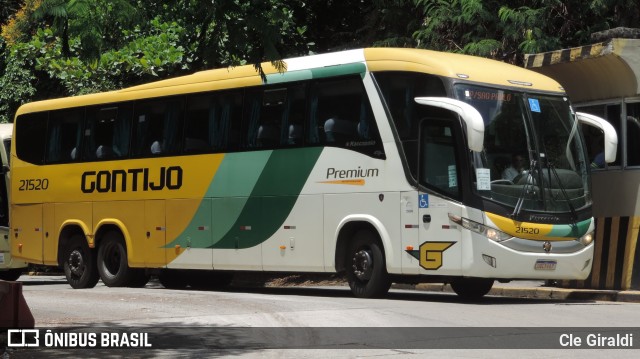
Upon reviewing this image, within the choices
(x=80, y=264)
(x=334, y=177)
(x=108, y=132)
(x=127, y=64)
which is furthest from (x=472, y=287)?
(x=127, y=64)

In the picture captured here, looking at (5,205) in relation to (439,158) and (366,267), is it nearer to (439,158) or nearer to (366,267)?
(366,267)

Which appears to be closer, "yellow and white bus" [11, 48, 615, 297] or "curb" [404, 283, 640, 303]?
"yellow and white bus" [11, 48, 615, 297]

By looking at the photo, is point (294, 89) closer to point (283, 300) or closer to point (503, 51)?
point (283, 300)

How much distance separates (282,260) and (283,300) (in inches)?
99.2

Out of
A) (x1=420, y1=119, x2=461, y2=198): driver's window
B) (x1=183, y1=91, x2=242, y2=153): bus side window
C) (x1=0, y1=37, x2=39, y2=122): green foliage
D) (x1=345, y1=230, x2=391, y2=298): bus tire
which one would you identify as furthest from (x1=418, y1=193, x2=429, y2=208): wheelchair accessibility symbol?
(x1=0, y1=37, x2=39, y2=122): green foliage

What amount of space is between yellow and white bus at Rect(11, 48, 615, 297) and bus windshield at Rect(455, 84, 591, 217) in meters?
0.02

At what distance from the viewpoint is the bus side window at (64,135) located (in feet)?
77.6

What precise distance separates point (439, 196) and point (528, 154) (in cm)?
146

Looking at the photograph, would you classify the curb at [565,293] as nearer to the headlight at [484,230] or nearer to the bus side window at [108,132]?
the headlight at [484,230]

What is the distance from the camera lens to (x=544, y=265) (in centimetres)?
1731

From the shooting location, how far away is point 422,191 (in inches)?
692

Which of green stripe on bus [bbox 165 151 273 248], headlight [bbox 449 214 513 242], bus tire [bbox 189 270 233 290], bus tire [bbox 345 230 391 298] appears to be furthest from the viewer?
bus tire [bbox 189 270 233 290]

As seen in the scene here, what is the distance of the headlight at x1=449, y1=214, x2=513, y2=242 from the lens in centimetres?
1698

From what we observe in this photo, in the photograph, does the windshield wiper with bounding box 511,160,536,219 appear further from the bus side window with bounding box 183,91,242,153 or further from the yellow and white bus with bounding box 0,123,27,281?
the yellow and white bus with bounding box 0,123,27,281
